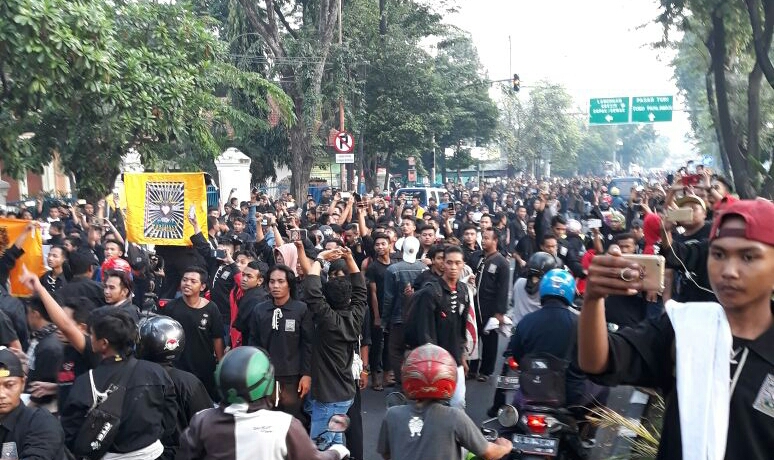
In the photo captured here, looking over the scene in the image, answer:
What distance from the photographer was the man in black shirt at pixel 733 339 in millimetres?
2295

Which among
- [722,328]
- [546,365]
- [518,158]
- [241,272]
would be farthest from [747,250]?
[518,158]

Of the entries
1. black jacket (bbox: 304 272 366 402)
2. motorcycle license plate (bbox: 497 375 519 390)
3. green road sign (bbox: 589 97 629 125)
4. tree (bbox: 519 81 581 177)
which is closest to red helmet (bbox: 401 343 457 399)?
motorcycle license plate (bbox: 497 375 519 390)

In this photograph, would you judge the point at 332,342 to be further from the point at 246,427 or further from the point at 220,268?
the point at 220,268

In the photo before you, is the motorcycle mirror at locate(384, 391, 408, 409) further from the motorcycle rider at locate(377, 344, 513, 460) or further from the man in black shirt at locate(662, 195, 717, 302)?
the man in black shirt at locate(662, 195, 717, 302)

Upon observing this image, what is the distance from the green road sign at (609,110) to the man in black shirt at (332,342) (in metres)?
38.1

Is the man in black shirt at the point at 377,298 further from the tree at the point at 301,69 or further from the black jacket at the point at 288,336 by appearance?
the tree at the point at 301,69

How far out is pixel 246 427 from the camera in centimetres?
374

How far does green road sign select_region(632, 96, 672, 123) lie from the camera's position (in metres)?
42.5

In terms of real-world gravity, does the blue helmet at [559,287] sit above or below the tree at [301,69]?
below

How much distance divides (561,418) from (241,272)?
4038 millimetres

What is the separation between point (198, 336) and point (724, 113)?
69.4ft

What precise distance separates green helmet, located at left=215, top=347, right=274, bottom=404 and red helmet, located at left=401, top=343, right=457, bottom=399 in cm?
76

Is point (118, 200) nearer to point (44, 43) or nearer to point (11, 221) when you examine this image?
point (44, 43)

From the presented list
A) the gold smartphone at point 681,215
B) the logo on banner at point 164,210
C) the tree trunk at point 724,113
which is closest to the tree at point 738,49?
the tree trunk at point 724,113
